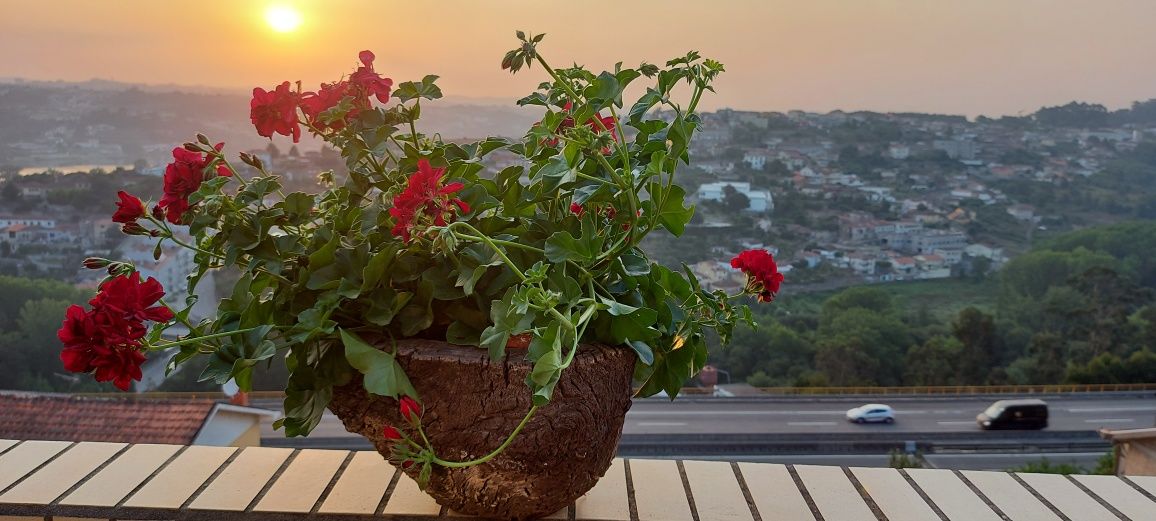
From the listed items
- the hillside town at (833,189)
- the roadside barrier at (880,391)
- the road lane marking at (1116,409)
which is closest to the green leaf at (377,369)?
the hillside town at (833,189)

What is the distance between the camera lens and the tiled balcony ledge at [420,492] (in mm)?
1159

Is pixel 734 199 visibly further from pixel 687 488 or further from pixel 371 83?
pixel 371 83

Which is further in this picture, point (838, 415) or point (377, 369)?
point (838, 415)

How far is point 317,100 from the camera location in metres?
0.99

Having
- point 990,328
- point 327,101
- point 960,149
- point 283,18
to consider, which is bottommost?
point 990,328

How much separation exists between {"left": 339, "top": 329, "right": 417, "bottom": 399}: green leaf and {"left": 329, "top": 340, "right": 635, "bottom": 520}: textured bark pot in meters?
0.03

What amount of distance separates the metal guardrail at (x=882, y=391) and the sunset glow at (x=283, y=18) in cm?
105

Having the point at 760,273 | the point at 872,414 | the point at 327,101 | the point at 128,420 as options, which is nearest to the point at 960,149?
the point at 872,414

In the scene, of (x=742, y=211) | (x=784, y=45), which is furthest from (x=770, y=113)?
(x=742, y=211)

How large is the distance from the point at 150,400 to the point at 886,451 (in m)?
2.31

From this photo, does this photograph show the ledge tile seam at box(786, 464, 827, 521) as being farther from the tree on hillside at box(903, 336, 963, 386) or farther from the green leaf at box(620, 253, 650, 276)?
the tree on hillside at box(903, 336, 963, 386)

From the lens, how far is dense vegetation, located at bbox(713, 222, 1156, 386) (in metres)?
3.05

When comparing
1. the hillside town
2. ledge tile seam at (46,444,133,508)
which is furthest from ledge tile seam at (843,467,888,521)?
ledge tile seam at (46,444,133,508)

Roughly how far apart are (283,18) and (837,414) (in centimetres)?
217
